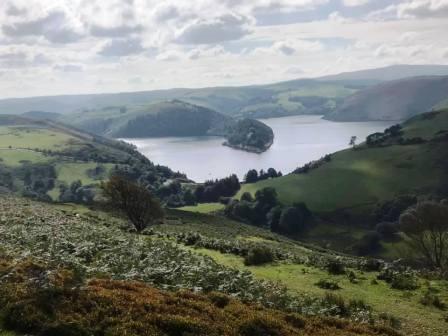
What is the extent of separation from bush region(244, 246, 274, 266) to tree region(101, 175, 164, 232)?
24550mm

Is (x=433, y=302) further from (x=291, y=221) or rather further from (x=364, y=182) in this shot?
(x=364, y=182)

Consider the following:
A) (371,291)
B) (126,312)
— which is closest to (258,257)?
(371,291)

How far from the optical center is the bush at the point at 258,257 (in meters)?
31.0

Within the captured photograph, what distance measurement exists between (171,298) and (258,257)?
15579 mm

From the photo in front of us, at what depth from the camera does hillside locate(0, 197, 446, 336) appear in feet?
46.0

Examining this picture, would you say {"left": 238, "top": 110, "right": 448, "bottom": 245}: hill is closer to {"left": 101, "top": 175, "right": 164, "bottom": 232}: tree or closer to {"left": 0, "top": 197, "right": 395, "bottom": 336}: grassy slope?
{"left": 101, "top": 175, "right": 164, "bottom": 232}: tree

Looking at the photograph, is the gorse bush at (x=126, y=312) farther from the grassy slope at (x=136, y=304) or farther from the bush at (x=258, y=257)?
the bush at (x=258, y=257)

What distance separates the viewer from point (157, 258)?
24859 mm

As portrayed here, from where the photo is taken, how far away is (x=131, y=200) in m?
55.0

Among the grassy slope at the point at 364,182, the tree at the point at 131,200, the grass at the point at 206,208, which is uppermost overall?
the tree at the point at 131,200

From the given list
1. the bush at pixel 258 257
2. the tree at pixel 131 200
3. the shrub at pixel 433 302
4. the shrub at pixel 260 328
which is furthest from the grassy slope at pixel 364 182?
the shrub at pixel 260 328

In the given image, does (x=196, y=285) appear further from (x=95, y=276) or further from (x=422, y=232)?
(x=422, y=232)

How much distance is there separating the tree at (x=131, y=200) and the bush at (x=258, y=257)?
24550 millimetres

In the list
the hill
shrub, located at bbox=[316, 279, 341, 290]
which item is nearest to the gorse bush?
shrub, located at bbox=[316, 279, 341, 290]
